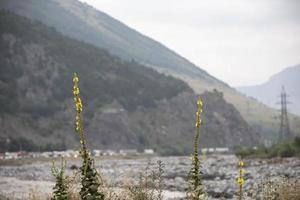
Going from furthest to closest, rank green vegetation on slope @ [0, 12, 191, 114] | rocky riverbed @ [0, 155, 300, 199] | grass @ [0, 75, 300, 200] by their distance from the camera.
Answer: green vegetation on slope @ [0, 12, 191, 114]
rocky riverbed @ [0, 155, 300, 199]
grass @ [0, 75, 300, 200]

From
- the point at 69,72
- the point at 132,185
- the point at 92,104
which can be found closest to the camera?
the point at 132,185

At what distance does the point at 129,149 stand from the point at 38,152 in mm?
26581

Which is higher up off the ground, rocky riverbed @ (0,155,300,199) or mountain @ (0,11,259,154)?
mountain @ (0,11,259,154)

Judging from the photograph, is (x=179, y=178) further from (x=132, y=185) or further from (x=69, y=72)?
(x=69, y=72)

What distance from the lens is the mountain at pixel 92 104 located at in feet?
386

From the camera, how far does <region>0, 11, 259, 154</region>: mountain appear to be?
386ft

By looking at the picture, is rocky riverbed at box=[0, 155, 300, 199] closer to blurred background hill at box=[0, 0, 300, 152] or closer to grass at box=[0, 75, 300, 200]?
grass at box=[0, 75, 300, 200]

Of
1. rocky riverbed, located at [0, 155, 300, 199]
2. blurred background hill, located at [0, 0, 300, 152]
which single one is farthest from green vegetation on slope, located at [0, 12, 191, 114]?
rocky riverbed, located at [0, 155, 300, 199]

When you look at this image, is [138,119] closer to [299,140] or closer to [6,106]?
Answer: [6,106]

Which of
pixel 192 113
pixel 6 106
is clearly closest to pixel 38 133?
pixel 6 106

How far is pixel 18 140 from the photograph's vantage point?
103m

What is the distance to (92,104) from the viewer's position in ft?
434

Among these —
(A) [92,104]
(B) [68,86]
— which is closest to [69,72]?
(B) [68,86]

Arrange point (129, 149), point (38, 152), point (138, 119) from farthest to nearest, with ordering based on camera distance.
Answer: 1. point (138, 119)
2. point (129, 149)
3. point (38, 152)
